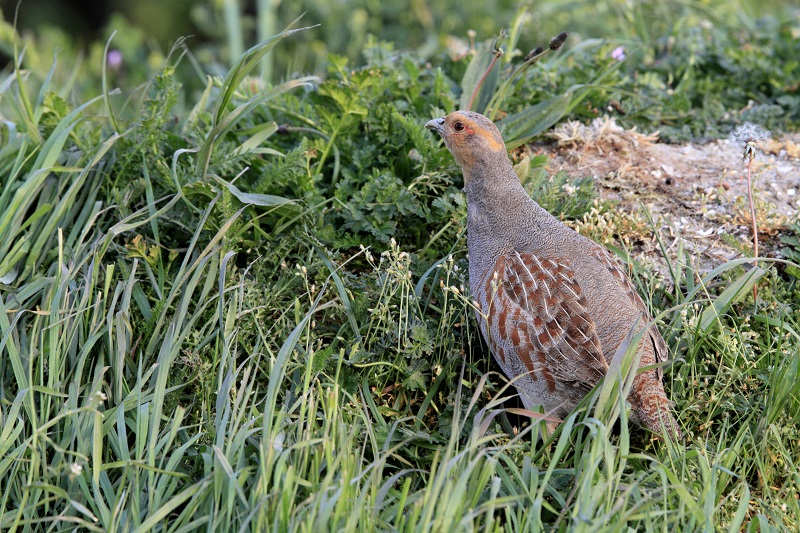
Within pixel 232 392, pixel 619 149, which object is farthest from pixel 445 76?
pixel 232 392

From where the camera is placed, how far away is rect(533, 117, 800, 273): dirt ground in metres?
4.04

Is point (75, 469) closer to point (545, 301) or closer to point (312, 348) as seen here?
point (312, 348)

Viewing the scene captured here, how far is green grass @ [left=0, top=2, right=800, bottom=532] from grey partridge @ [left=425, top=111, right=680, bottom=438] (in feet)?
0.49

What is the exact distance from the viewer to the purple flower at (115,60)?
6.38m

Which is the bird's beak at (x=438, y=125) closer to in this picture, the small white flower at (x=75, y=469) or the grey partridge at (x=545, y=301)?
the grey partridge at (x=545, y=301)

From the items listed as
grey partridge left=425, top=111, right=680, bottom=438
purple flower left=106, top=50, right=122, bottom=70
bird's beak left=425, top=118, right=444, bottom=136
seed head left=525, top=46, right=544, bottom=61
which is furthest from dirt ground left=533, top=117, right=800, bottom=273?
purple flower left=106, top=50, right=122, bottom=70

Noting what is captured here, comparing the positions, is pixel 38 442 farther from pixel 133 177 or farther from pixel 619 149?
pixel 619 149

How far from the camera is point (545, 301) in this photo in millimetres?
3305

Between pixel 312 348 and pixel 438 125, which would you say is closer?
pixel 312 348

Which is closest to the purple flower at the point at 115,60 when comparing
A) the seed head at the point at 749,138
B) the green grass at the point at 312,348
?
the green grass at the point at 312,348

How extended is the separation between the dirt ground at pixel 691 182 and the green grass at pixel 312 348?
19 centimetres

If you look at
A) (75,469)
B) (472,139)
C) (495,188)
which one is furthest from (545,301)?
(75,469)

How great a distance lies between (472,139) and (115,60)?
12.4 feet

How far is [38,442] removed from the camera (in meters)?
3.09
